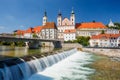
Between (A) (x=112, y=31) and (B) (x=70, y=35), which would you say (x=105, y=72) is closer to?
(B) (x=70, y=35)

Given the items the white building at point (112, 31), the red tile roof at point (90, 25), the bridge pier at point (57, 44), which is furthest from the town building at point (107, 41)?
→ the red tile roof at point (90, 25)

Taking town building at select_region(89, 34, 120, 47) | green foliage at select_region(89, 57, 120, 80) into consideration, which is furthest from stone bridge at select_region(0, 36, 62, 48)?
green foliage at select_region(89, 57, 120, 80)

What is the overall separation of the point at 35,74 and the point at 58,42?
6431cm

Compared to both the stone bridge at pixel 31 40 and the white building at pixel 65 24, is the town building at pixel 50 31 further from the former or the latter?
the stone bridge at pixel 31 40

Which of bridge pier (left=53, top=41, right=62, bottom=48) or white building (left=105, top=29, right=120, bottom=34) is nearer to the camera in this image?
bridge pier (left=53, top=41, right=62, bottom=48)

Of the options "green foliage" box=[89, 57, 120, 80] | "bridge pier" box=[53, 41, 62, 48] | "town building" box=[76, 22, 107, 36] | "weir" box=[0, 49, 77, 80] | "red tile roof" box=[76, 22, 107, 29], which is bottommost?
"green foliage" box=[89, 57, 120, 80]

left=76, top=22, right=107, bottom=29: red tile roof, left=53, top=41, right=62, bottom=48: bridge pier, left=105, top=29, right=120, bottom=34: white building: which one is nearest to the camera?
left=53, top=41, right=62, bottom=48: bridge pier

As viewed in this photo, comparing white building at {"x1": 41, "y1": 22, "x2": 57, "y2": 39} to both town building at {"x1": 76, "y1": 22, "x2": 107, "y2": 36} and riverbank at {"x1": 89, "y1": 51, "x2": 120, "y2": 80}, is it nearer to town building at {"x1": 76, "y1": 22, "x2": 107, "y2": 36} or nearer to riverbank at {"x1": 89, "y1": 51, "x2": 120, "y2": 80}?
town building at {"x1": 76, "y1": 22, "x2": 107, "y2": 36}

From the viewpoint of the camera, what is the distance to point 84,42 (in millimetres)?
88375

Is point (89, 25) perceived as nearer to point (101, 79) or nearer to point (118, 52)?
point (118, 52)

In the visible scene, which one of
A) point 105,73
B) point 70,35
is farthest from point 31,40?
point 70,35

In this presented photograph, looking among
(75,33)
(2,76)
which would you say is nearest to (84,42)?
(75,33)

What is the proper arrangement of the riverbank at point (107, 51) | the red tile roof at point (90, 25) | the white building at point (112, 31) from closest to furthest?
the riverbank at point (107, 51) < the white building at point (112, 31) < the red tile roof at point (90, 25)

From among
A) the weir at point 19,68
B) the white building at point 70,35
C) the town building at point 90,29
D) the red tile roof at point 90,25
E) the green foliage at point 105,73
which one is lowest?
the green foliage at point 105,73
